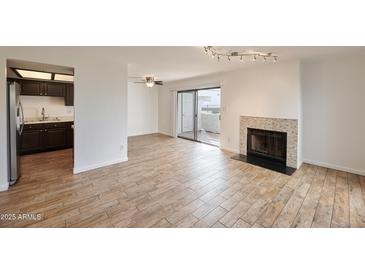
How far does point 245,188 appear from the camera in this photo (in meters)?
2.92

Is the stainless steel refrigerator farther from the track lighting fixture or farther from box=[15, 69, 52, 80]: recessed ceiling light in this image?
the track lighting fixture

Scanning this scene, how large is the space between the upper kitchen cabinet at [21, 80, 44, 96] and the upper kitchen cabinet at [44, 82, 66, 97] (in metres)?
0.12

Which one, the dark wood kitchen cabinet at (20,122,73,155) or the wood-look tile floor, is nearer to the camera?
the wood-look tile floor

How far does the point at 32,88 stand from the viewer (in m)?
4.71

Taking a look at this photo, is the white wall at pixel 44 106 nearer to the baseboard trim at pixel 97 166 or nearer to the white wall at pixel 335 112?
the baseboard trim at pixel 97 166

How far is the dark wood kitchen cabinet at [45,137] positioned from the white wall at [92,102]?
223cm

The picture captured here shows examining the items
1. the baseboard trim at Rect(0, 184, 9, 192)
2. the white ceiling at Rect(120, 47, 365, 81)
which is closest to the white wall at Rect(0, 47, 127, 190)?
the baseboard trim at Rect(0, 184, 9, 192)

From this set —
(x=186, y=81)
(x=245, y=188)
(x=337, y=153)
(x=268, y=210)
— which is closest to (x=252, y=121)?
(x=337, y=153)

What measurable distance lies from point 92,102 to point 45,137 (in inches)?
98.4

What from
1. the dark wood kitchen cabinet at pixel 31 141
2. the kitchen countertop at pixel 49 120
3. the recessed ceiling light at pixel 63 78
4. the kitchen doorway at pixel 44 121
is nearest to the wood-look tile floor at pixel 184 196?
the kitchen doorway at pixel 44 121

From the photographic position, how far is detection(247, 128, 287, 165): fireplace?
4.17 m

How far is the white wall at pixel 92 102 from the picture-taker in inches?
111
